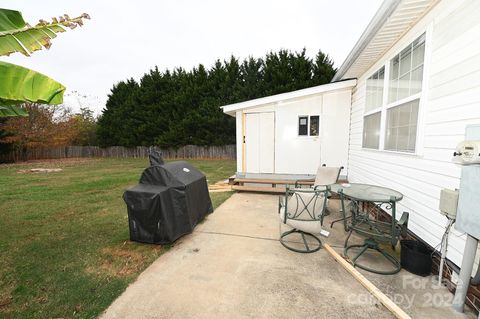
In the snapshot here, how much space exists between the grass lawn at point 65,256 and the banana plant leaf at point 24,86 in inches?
83.5

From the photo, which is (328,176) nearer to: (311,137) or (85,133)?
(311,137)

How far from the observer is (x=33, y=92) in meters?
1.92

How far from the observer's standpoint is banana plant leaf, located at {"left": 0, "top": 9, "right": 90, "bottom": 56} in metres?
1.92

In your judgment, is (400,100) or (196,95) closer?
(400,100)

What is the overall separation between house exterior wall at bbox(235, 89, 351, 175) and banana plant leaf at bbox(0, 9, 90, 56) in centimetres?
553

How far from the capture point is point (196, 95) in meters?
19.0

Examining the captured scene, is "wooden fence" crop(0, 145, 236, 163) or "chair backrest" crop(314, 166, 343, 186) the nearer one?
"chair backrest" crop(314, 166, 343, 186)

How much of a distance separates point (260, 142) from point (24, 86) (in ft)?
19.3

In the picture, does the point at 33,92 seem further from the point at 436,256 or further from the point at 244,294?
the point at 436,256

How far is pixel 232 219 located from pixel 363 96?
4.60m

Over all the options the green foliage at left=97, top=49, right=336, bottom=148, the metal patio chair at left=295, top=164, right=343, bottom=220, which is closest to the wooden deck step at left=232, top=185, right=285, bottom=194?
the metal patio chair at left=295, top=164, right=343, bottom=220

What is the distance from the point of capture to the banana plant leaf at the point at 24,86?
6.05 ft

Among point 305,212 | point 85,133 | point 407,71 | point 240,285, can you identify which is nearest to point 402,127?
point 407,71

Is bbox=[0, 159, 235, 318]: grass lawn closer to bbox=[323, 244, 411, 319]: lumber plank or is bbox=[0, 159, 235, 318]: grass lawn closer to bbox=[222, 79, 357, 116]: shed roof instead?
bbox=[323, 244, 411, 319]: lumber plank
